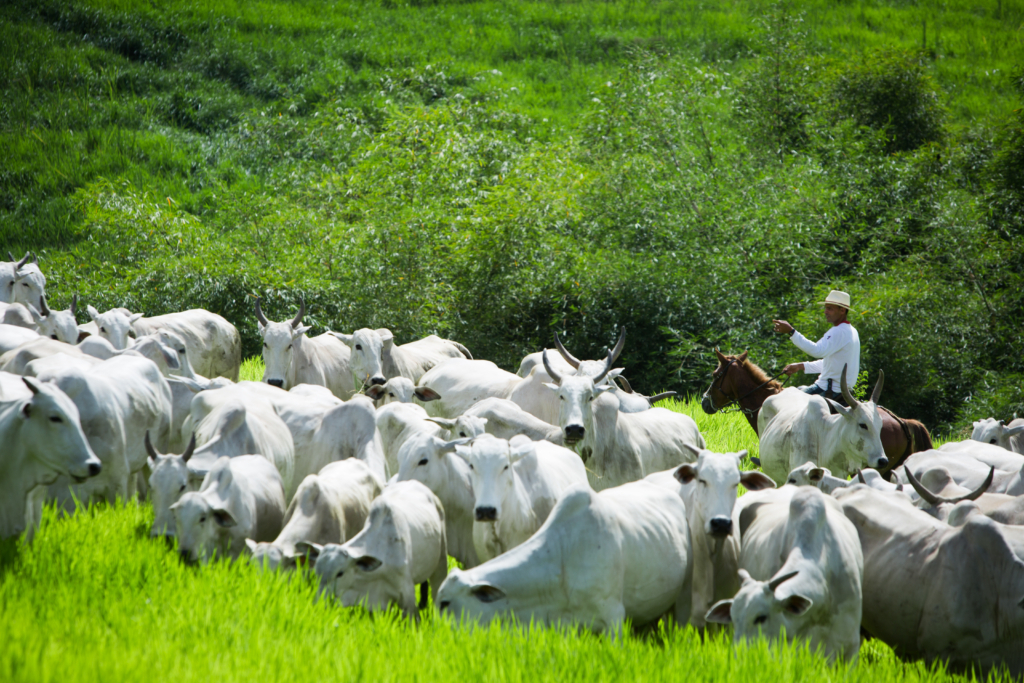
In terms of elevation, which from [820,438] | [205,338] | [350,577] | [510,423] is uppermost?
[350,577]

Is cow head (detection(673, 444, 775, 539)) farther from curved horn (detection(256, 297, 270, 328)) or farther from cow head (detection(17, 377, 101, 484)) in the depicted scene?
curved horn (detection(256, 297, 270, 328))

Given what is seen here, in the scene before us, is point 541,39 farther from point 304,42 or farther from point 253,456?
point 253,456

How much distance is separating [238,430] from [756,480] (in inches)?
152

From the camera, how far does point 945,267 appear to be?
13.9m

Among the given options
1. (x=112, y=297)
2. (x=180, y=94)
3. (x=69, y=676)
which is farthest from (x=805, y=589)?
(x=180, y=94)

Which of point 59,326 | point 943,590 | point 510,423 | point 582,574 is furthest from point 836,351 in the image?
point 59,326

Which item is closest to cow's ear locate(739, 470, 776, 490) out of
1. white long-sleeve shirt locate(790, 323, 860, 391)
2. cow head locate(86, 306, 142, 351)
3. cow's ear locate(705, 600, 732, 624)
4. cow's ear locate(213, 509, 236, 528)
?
cow's ear locate(705, 600, 732, 624)

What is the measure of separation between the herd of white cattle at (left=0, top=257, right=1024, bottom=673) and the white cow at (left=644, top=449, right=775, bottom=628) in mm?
14

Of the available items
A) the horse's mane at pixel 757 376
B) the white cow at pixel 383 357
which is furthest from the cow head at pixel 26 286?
the horse's mane at pixel 757 376

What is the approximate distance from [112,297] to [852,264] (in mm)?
13259

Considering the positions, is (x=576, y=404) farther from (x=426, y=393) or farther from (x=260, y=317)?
(x=260, y=317)

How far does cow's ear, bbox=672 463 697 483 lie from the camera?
19.5ft

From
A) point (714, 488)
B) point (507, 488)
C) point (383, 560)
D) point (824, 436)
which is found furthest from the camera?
point (824, 436)

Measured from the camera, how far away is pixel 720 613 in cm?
479
